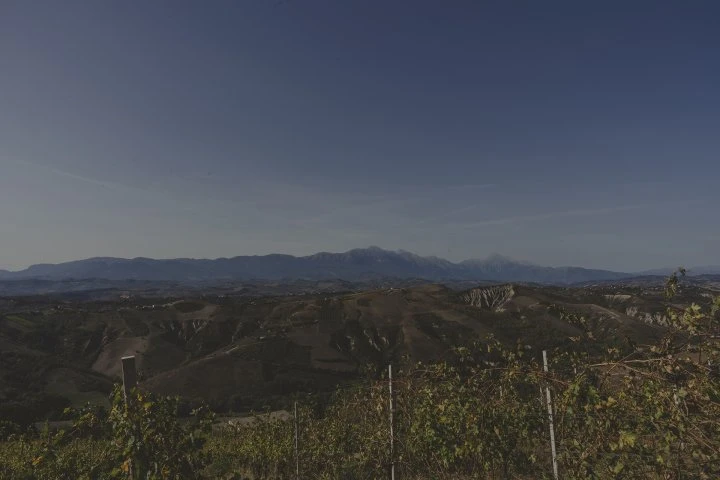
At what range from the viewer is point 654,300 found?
116375mm

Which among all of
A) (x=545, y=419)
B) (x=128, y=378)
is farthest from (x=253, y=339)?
(x=128, y=378)

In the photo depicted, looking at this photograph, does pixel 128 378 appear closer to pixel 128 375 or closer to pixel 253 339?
pixel 128 375

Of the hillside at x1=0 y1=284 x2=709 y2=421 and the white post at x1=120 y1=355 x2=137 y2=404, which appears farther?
the hillside at x1=0 y1=284 x2=709 y2=421

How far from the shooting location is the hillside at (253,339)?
240ft

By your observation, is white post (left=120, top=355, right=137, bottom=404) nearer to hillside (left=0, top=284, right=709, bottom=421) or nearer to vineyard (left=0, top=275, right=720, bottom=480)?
vineyard (left=0, top=275, right=720, bottom=480)

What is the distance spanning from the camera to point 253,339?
309ft

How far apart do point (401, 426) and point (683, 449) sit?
8738 mm

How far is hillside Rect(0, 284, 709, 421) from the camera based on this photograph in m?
73.2

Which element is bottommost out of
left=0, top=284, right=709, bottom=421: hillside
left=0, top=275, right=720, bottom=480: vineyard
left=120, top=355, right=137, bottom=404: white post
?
left=0, top=284, right=709, bottom=421: hillside

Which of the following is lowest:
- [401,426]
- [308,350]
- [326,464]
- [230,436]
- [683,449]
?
[308,350]

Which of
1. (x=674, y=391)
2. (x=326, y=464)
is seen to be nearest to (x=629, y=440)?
(x=674, y=391)

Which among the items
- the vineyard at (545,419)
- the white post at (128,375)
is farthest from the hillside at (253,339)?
the white post at (128,375)

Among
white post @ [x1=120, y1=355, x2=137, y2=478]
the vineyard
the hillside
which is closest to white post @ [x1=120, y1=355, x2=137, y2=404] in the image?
white post @ [x1=120, y1=355, x2=137, y2=478]

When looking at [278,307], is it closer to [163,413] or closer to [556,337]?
[556,337]
